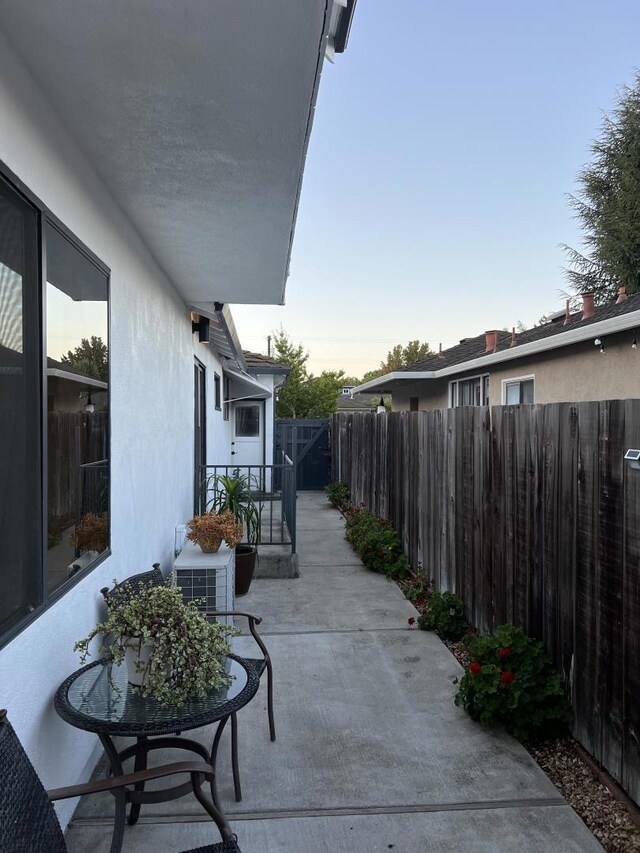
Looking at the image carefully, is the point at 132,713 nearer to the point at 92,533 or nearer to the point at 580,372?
the point at 92,533

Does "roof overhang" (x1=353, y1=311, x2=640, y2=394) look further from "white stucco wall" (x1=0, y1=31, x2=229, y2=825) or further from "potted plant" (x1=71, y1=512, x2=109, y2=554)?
"potted plant" (x1=71, y1=512, x2=109, y2=554)

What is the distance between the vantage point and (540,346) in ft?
26.8

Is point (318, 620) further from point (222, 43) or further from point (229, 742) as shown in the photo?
point (222, 43)

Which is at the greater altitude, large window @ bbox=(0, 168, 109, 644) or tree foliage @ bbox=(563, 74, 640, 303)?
tree foliage @ bbox=(563, 74, 640, 303)

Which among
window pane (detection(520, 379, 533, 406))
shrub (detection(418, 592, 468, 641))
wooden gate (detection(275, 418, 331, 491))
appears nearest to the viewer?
shrub (detection(418, 592, 468, 641))

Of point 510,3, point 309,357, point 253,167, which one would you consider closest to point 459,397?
point 510,3

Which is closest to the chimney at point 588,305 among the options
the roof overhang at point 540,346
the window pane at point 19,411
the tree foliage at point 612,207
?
the roof overhang at point 540,346

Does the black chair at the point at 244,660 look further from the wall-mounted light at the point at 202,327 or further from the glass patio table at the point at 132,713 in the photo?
the wall-mounted light at the point at 202,327

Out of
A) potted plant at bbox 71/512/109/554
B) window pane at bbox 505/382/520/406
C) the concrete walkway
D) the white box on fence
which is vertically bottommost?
the concrete walkway

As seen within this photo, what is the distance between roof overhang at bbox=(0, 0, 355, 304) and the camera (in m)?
1.88

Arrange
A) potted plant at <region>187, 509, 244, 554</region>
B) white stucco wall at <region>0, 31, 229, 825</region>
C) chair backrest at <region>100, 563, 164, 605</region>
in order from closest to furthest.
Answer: white stucco wall at <region>0, 31, 229, 825</region> → chair backrest at <region>100, 563, 164, 605</region> → potted plant at <region>187, 509, 244, 554</region>

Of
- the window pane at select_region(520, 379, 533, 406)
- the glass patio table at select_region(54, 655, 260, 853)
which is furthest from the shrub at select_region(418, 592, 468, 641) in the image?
the window pane at select_region(520, 379, 533, 406)

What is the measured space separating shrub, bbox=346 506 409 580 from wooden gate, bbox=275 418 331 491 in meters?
8.17

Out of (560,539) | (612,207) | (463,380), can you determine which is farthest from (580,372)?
(612,207)
